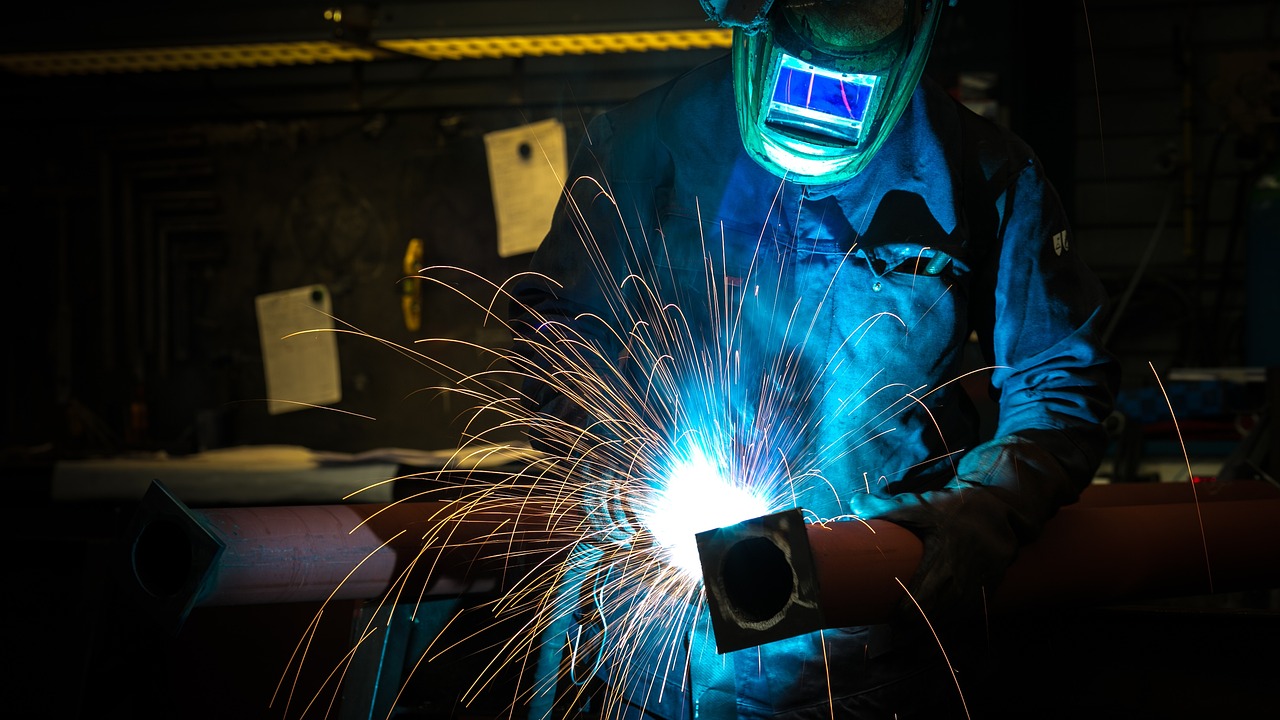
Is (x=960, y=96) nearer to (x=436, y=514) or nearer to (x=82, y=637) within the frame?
(x=436, y=514)

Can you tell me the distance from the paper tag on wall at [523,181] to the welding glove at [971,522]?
2370mm

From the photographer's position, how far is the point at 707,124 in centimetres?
167

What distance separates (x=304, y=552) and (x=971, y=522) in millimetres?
805

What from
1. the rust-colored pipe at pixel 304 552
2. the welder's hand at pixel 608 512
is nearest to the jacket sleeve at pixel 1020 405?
the welder's hand at pixel 608 512

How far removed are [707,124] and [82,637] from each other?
1.37 meters

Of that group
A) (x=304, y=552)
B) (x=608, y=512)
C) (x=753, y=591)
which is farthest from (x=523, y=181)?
(x=753, y=591)

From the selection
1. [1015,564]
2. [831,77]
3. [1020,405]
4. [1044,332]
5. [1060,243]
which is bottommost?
[1015,564]

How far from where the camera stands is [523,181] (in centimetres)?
345

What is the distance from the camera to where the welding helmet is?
1380mm

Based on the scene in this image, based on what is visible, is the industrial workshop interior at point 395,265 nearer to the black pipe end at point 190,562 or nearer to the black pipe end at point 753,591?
the black pipe end at point 190,562

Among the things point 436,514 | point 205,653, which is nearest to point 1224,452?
point 436,514

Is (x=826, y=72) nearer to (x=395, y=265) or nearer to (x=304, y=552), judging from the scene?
(x=304, y=552)

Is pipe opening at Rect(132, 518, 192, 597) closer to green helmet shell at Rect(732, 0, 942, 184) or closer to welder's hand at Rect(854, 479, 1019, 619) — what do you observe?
welder's hand at Rect(854, 479, 1019, 619)

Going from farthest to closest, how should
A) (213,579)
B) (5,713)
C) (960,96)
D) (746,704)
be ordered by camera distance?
(960,96) → (5,713) → (746,704) → (213,579)
